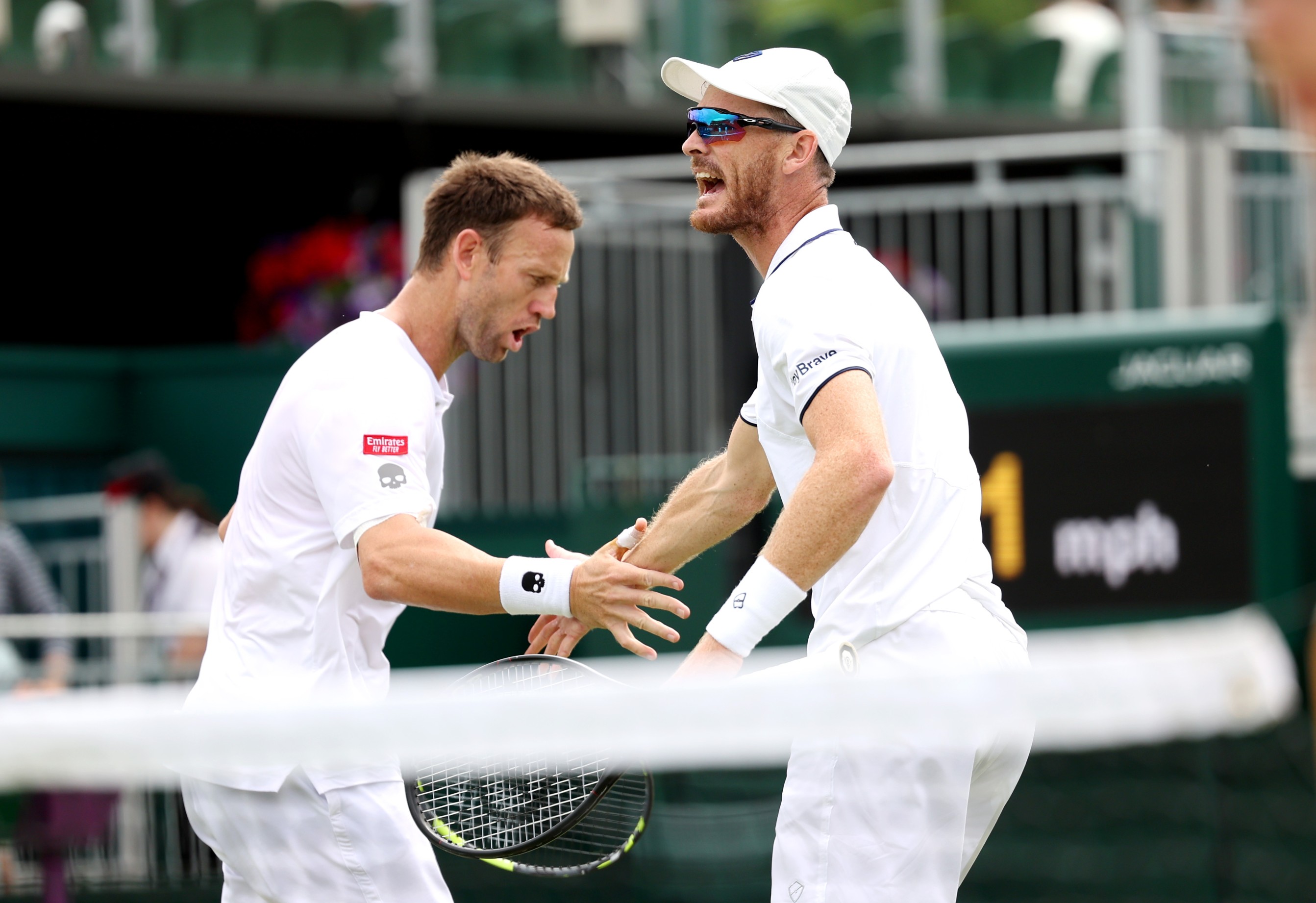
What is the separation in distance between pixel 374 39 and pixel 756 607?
29.4 feet

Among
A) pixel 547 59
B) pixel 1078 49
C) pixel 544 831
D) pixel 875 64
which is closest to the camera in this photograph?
pixel 544 831

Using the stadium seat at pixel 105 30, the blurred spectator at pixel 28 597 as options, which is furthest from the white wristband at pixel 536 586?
the stadium seat at pixel 105 30

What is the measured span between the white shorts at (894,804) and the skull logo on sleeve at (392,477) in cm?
91

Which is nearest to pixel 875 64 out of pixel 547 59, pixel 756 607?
pixel 547 59

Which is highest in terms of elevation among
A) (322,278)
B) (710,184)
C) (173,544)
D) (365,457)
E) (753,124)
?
(322,278)

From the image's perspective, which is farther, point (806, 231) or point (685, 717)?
point (806, 231)

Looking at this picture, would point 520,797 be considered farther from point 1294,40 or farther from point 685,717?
point 1294,40

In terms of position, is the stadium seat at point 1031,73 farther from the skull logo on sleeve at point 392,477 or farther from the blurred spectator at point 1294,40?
the blurred spectator at point 1294,40

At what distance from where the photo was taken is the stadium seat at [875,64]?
1269cm

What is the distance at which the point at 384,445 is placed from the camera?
3.71 m

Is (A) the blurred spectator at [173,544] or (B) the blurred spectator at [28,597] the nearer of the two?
(B) the blurred spectator at [28,597]

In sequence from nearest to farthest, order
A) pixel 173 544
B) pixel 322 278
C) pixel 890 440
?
pixel 890 440 < pixel 173 544 < pixel 322 278

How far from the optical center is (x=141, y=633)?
27.3ft

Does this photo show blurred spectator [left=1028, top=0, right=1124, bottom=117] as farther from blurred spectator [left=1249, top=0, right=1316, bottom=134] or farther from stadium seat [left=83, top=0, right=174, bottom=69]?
blurred spectator [left=1249, top=0, right=1316, bottom=134]
